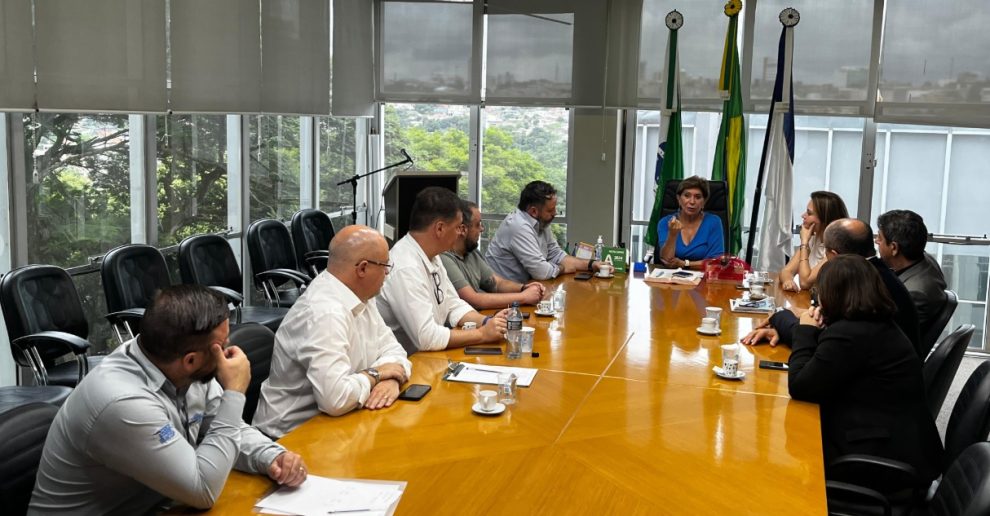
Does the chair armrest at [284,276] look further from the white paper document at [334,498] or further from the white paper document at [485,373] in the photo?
the white paper document at [334,498]

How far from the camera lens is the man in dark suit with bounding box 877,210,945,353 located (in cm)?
450

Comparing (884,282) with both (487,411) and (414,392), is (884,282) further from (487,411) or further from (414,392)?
(414,392)

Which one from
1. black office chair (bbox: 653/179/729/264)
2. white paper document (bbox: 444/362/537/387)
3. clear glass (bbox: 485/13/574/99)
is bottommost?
white paper document (bbox: 444/362/537/387)

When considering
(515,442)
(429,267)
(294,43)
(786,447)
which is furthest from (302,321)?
(294,43)

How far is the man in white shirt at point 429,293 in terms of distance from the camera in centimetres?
396

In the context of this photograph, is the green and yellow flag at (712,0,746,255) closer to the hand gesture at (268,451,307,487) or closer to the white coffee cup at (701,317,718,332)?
the white coffee cup at (701,317,718,332)

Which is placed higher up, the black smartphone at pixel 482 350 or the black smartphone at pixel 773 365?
the black smartphone at pixel 482 350

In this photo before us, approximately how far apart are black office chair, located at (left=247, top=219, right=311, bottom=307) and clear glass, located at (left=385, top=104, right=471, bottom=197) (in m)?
2.44

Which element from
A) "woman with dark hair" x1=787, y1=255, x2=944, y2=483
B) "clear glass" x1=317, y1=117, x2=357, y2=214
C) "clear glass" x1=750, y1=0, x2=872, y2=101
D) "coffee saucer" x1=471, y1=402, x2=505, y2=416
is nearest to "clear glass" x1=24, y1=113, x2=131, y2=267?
"clear glass" x1=317, y1=117, x2=357, y2=214

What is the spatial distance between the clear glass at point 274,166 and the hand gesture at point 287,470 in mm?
5141

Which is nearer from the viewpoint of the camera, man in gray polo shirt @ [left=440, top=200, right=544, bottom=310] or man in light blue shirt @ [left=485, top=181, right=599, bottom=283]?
man in gray polo shirt @ [left=440, top=200, right=544, bottom=310]

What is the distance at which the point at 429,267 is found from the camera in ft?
14.0

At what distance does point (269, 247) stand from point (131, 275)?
1657 millimetres

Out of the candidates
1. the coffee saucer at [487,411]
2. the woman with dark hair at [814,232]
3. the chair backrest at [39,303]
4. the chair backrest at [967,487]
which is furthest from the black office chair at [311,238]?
the chair backrest at [967,487]
